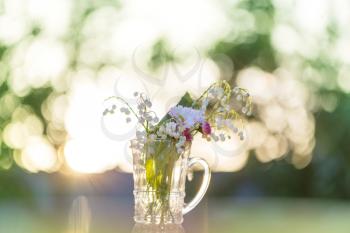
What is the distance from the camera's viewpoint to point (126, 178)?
4.38 metres

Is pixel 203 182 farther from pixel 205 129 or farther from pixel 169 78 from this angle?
pixel 169 78

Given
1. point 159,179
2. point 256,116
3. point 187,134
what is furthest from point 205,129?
point 256,116

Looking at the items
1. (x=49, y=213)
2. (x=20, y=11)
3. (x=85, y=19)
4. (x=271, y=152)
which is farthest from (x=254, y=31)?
(x=49, y=213)

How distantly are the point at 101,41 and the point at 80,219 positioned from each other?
1.35 m

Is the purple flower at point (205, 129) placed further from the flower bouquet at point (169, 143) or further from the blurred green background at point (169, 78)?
the blurred green background at point (169, 78)

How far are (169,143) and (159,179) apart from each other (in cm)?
8

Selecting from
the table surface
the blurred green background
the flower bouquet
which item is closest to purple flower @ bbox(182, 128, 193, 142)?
the flower bouquet

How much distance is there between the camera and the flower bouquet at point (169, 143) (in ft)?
4.35

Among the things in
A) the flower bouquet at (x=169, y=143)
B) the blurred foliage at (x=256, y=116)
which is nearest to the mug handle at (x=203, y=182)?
the flower bouquet at (x=169, y=143)

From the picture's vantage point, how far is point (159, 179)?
1.35 m

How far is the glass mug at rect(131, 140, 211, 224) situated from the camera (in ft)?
4.42

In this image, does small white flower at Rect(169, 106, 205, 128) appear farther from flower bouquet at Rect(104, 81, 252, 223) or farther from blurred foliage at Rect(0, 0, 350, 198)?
blurred foliage at Rect(0, 0, 350, 198)

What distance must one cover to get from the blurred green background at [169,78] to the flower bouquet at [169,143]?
7.44ft

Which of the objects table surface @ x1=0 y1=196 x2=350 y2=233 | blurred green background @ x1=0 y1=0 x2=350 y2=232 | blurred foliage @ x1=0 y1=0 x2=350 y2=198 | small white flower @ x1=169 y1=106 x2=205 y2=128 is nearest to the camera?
small white flower @ x1=169 y1=106 x2=205 y2=128
